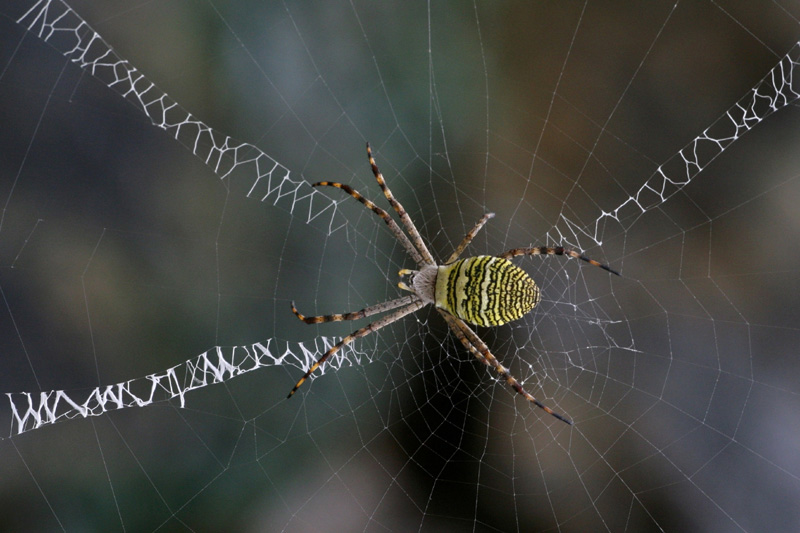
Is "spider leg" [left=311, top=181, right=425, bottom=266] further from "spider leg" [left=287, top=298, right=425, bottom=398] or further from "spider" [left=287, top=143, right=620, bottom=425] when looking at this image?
"spider leg" [left=287, top=298, right=425, bottom=398]

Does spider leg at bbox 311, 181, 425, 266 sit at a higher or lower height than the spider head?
higher

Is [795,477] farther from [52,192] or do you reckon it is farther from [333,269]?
[52,192]

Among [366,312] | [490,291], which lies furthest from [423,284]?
[490,291]

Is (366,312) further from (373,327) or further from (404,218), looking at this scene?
(404,218)

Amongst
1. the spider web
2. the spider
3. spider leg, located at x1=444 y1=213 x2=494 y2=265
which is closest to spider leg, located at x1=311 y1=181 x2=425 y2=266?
the spider

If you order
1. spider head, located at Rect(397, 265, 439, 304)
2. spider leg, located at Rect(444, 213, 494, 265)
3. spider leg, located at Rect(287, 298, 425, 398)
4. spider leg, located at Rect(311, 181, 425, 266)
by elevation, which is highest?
spider leg, located at Rect(444, 213, 494, 265)

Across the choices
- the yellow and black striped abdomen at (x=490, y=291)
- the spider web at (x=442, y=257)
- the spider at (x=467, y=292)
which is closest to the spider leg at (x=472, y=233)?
the spider at (x=467, y=292)
